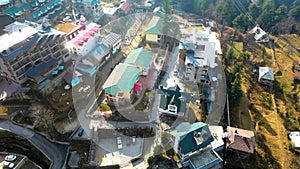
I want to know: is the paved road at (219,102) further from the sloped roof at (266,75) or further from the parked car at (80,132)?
the parked car at (80,132)

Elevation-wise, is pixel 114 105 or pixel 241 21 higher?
pixel 241 21

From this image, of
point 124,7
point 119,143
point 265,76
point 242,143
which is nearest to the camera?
point 242,143

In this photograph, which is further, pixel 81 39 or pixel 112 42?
pixel 112 42

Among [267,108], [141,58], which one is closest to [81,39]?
[141,58]

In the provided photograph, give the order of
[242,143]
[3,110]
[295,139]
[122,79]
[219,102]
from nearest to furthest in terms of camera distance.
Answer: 1. [242,143]
2. [295,139]
3. [3,110]
4. [122,79]
5. [219,102]

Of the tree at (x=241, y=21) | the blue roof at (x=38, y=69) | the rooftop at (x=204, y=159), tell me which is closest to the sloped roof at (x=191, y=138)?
the rooftop at (x=204, y=159)

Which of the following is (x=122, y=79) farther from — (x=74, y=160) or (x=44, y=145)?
(x=44, y=145)
